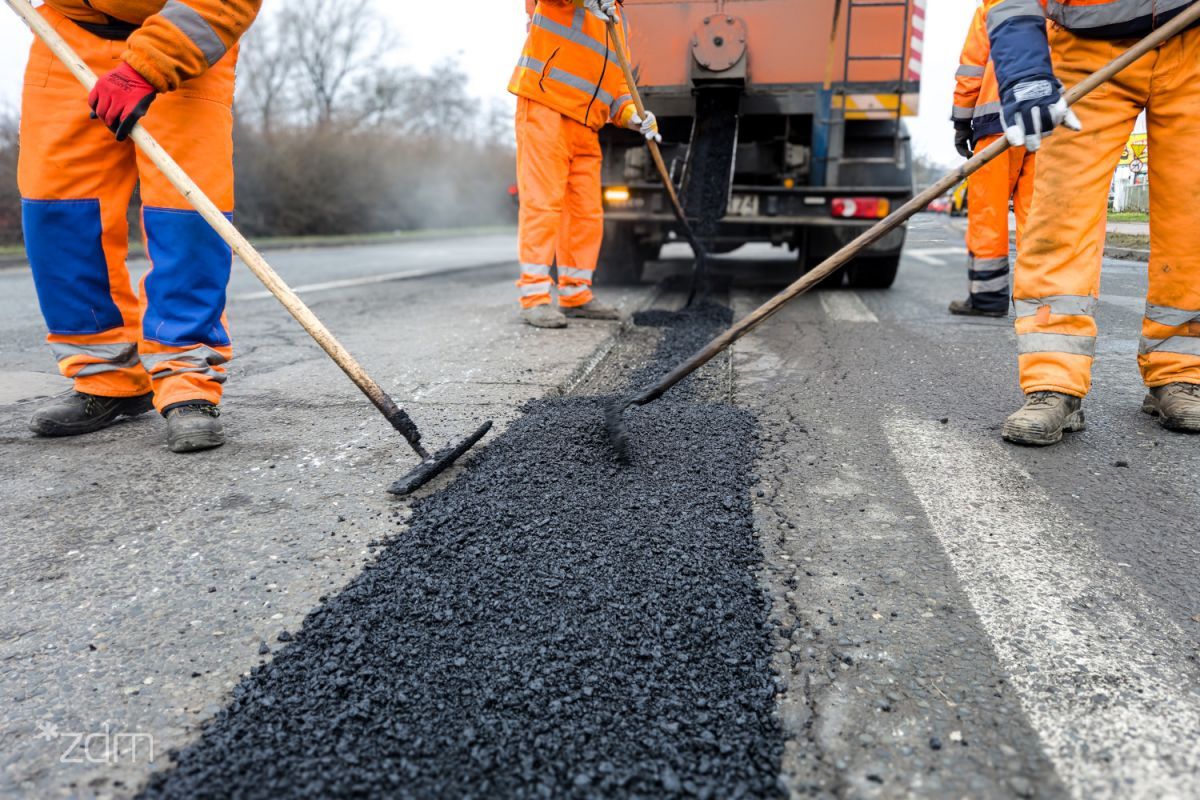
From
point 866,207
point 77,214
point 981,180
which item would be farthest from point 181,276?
point 866,207

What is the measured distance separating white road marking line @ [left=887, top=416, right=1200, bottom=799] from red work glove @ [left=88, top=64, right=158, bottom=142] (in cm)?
227

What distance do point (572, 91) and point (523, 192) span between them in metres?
0.57

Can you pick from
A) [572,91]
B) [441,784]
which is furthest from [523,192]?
[441,784]

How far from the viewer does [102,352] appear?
8.69ft

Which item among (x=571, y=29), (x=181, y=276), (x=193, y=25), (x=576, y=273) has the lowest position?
(x=576, y=273)

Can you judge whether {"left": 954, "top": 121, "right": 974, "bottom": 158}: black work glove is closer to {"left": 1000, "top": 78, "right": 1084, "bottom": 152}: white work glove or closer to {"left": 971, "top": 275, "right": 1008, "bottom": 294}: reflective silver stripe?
{"left": 971, "top": 275, "right": 1008, "bottom": 294}: reflective silver stripe

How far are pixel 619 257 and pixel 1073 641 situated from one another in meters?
5.32

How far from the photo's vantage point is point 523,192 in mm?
4379

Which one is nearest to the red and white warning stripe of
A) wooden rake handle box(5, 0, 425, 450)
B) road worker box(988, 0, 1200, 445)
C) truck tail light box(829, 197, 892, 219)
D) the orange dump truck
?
the orange dump truck

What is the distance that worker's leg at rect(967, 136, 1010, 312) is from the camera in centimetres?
430

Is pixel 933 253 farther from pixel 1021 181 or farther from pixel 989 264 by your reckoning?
pixel 1021 181

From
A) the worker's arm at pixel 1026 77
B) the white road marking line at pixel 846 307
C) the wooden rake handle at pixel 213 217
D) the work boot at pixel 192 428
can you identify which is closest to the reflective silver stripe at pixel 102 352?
the work boot at pixel 192 428

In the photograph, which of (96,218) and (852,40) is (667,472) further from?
(852,40)

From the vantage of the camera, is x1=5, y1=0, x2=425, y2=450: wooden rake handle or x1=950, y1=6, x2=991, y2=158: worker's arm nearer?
x1=5, y1=0, x2=425, y2=450: wooden rake handle
